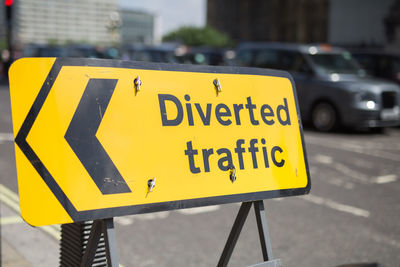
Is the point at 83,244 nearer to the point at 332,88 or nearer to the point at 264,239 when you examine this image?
the point at 264,239

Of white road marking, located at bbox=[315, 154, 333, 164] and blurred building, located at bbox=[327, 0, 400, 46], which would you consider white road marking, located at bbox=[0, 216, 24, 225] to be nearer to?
white road marking, located at bbox=[315, 154, 333, 164]

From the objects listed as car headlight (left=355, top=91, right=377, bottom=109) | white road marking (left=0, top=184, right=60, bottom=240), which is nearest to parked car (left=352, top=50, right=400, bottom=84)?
car headlight (left=355, top=91, right=377, bottom=109)

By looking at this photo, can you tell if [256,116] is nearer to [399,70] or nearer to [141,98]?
[141,98]

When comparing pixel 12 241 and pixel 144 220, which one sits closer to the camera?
pixel 12 241

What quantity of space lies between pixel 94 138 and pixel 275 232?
9.94 ft

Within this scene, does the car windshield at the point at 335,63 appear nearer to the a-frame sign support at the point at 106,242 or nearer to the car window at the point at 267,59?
the car window at the point at 267,59

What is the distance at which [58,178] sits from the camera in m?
1.90

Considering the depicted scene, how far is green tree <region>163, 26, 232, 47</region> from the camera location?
3108 inches

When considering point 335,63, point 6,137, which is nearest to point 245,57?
point 335,63

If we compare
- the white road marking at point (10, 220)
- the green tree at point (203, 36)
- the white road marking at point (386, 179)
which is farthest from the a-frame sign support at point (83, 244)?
the green tree at point (203, 36)

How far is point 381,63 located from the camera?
14148 mm

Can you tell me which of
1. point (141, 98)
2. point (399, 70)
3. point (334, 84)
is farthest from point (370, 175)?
point (399, 70)

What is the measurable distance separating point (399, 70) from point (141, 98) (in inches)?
505

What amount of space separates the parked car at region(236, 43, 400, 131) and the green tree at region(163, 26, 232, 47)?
64573 millimetres
